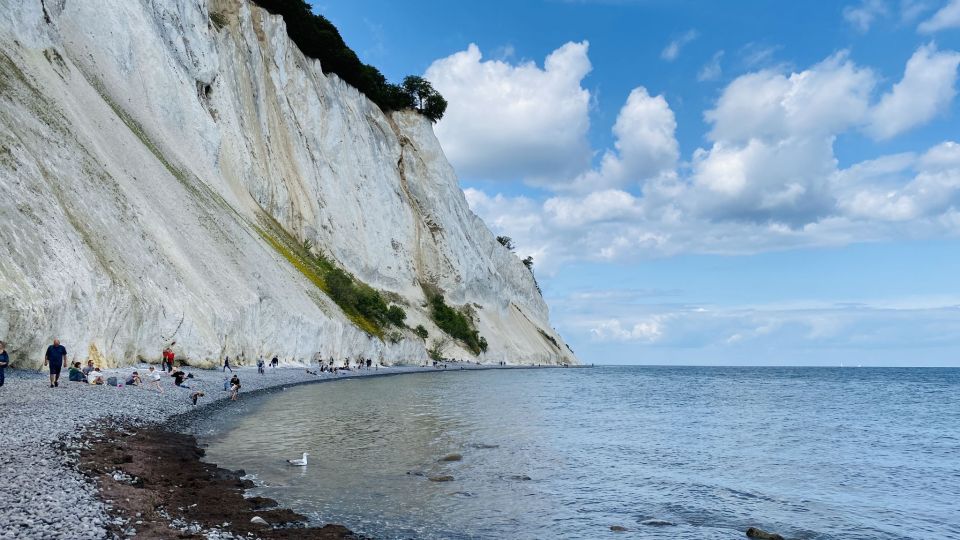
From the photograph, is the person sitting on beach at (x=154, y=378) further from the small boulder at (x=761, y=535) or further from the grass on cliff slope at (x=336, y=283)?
the grass on cliff slope at (x=336, y=283)

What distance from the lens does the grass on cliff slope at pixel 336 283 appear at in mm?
53016

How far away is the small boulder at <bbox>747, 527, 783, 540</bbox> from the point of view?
12.0 meters

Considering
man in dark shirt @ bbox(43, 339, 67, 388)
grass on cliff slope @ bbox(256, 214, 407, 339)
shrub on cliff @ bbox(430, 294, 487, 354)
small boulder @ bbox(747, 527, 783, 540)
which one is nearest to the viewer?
small boulder @ bbox(747, 527, 783, 540)

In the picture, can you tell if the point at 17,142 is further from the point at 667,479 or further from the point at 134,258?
the point at 667,479

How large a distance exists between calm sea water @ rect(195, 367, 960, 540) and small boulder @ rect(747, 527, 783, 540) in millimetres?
385

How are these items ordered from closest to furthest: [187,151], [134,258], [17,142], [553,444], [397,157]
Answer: [553,444], [17,142], [134,258], [187,151], [397,157]

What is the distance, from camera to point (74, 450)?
12.4 meters

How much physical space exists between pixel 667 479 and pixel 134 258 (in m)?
24.1

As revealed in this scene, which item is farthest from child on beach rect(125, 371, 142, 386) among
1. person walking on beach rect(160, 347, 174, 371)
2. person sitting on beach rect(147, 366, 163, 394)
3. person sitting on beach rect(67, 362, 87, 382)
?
person walking on beach rect(160, 347, 174, 371)

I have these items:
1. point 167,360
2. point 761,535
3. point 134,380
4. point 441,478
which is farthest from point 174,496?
point 167,360

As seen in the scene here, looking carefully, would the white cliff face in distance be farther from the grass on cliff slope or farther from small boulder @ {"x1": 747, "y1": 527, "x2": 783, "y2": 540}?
small boulder @ {"x1": 747, "y1": 527, "x2": 783, "y2": 540}

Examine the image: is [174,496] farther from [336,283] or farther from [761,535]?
[336,283]

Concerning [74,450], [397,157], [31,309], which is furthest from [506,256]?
[74,450]

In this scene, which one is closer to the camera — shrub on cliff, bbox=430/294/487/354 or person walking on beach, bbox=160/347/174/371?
person walking on beach, bbox=160/347/174/371
